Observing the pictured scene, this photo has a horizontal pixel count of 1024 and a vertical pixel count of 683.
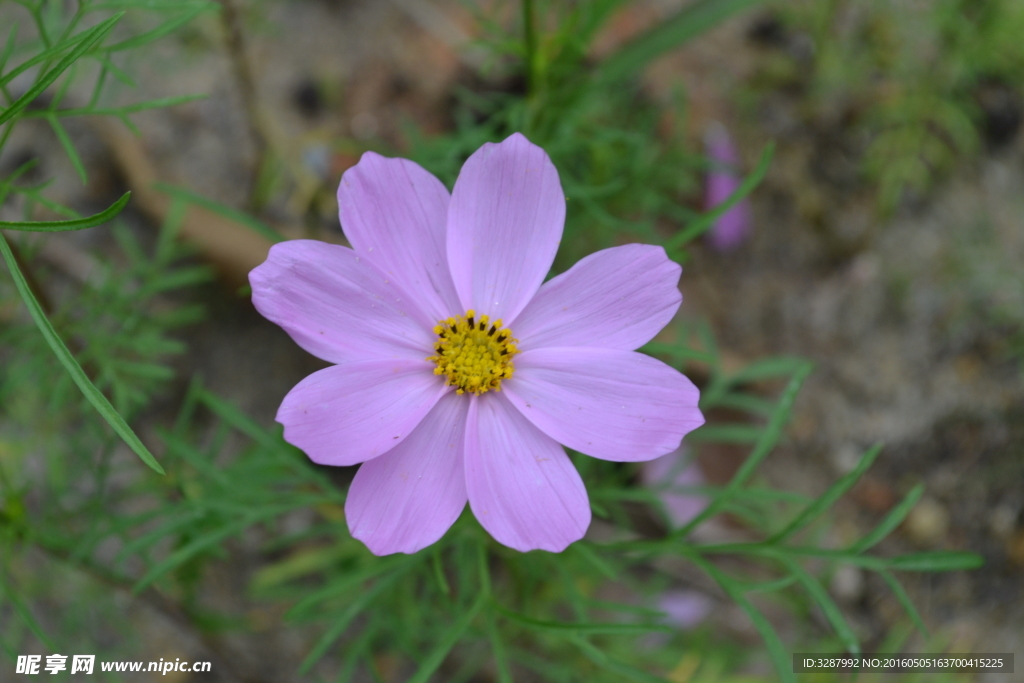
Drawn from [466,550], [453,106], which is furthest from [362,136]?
[466,550]

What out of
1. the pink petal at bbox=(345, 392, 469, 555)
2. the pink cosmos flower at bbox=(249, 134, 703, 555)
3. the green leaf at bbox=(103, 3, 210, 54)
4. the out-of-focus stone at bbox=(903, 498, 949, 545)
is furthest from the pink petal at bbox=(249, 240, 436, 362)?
the out-of-focus stone at bbox=(903, 498, 949, 545)

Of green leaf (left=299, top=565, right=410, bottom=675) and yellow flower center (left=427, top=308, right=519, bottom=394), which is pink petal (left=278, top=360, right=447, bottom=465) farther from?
green leaf (left=299, top=565, right=410, bottom=675)

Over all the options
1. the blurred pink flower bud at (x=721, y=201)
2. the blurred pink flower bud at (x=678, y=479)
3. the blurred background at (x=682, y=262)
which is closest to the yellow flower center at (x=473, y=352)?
the blurred background at (x=682, y=262)

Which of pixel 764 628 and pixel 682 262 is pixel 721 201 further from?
pixel 764 628

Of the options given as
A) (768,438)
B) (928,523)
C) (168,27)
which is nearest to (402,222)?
(168,27)

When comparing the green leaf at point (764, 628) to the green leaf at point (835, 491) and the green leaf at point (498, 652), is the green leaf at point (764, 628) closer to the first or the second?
the green leaf at point (835, 491)

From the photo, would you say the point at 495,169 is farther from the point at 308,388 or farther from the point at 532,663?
the point at 532,663
